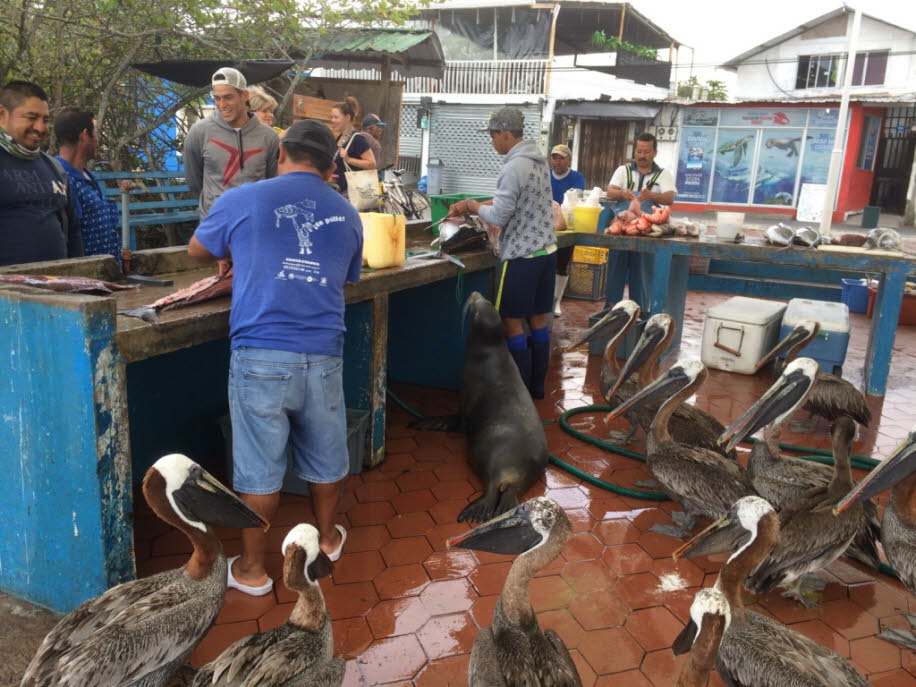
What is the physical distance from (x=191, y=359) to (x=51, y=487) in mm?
1853

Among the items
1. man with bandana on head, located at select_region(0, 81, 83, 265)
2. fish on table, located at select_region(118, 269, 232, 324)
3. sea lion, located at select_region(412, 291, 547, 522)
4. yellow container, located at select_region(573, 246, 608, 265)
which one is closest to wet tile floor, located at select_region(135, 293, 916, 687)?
sea lion, located at select_region(412, 291, 547, 522)

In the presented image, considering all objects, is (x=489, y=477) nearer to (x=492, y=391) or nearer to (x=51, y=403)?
(x=492, y=391)

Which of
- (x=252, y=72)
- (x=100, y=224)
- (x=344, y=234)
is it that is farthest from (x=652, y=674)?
(x=252, y=72)

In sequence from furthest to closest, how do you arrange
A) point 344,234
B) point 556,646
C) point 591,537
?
1. point 591,537
2. point 344,234
3. point 556,646

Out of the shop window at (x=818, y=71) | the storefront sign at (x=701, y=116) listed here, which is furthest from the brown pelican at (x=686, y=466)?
the shop window at (x=818, y=71)

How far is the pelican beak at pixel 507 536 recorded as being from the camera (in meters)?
2.84

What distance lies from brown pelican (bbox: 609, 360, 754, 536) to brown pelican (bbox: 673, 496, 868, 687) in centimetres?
89

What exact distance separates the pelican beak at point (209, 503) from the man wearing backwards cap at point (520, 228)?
10.7 feet

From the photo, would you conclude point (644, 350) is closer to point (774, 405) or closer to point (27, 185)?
point (774, 405)

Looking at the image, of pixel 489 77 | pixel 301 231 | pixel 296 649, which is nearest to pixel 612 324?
pixel 301 231

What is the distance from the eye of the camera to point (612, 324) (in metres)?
6.31

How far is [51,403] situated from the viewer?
2766 mm

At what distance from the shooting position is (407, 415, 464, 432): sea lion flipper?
5.52 meters

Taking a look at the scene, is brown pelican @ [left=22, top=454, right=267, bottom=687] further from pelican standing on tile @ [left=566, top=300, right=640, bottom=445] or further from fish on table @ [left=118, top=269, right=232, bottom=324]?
pelican standing on tile @ [left=566, top=300, right=640, bottom=445]
